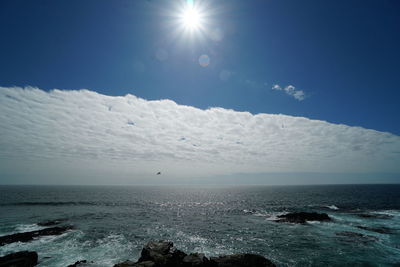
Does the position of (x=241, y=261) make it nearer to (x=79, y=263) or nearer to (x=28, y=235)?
(x=79, y=263)

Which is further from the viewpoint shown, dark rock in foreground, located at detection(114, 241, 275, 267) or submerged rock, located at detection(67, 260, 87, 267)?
submerged rock, located at detection(67, 260, 87, 267)

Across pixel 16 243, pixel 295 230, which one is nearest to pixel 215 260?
pixel 295 230

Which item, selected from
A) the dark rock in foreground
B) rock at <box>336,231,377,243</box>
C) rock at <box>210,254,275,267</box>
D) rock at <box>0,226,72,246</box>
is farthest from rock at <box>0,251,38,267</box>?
rock at <box>336,231,377,243</box>

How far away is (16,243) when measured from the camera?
3400cm

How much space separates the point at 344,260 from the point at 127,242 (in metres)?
32.4

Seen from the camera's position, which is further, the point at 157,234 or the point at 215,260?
the point at 157,234

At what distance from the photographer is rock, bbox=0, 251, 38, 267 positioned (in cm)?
2433

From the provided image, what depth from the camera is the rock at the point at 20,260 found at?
24.3 meters

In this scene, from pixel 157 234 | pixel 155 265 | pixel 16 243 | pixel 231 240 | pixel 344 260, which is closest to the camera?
pixel 155 265

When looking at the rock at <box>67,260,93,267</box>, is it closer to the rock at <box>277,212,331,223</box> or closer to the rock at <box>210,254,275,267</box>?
the rock at <box>210,254,275,267</box>

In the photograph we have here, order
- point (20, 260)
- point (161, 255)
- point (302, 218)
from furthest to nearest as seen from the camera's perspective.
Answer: point (302, 218) → point (20, 260) → point (161, 255)

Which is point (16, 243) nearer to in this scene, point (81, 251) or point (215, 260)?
point (81, 251)

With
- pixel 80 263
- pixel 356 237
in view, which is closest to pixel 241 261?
pixel 80 263

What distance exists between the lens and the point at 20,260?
25078 millimetres
